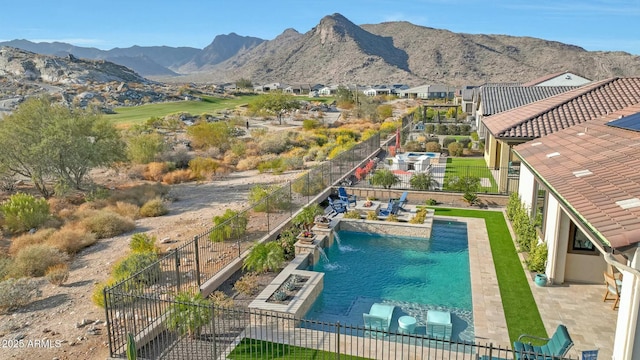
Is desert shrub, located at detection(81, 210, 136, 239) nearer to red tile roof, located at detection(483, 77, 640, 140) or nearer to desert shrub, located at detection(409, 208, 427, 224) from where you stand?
desert shrub, located at detection(409, 208, 427, 224)

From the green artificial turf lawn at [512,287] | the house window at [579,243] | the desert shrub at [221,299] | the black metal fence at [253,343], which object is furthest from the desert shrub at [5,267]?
the house window at [579,243]

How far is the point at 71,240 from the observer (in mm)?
14297

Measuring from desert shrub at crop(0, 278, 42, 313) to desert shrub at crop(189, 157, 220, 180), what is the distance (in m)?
16.0

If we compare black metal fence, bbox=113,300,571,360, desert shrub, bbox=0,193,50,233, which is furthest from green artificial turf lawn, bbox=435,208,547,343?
desert shrub, bbox=0,193,50,233

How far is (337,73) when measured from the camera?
595 feet

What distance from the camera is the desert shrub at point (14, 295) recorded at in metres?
10.1

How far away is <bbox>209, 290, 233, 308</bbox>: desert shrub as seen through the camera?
389 inches

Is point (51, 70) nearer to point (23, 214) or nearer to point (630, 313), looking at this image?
point (23, 214)

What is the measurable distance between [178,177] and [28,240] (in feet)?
38.8

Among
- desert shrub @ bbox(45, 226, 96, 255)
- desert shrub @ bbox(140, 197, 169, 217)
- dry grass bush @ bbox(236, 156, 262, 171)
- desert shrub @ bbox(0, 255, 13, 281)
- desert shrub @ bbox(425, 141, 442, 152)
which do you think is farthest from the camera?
desert shrub @ bbox(425, 141, 442, 152)

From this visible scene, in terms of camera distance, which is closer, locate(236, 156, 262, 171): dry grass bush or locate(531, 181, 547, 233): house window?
locate(531, 181, 547, 233): house window

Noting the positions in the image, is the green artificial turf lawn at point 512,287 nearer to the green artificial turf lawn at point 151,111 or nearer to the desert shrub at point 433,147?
the desert shrub at point 433,147

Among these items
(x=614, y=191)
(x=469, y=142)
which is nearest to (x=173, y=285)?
(x=614, y=191)

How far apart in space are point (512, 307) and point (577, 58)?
191519 mm
